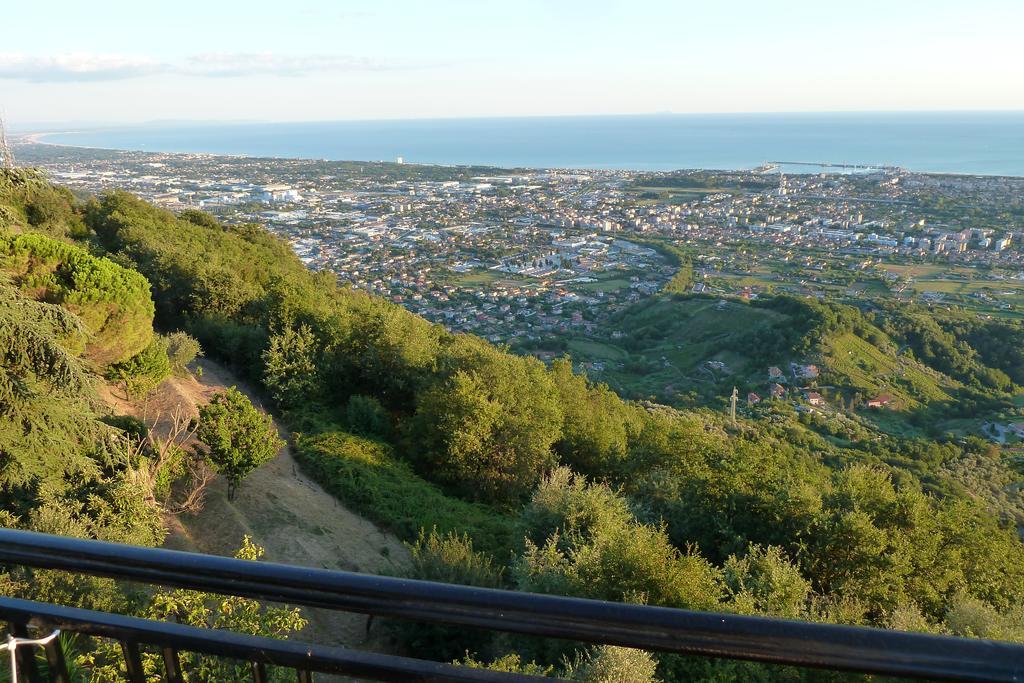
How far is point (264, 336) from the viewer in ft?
51.2

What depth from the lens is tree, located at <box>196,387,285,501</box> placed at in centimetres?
952

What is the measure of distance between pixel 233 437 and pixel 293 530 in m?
1.63

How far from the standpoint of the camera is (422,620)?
111 centimetres

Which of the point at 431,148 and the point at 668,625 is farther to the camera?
the point at 431,148

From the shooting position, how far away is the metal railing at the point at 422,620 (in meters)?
0.98

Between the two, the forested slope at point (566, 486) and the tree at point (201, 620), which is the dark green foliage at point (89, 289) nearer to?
the forested slope at point (566, 486)

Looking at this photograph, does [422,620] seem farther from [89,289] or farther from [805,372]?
[805,372]

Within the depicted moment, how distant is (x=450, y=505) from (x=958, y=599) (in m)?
7.38

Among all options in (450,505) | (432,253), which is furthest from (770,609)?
(432,253)

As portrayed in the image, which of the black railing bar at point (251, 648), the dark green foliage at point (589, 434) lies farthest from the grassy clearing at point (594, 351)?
the black railing bar at point (251, 648)

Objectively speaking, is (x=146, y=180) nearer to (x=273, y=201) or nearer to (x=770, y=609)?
(x=273, y=201)

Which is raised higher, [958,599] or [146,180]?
[146,180]

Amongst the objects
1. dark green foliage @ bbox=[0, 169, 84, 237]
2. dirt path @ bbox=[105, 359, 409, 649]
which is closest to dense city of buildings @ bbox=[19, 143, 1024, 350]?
dark green foliage @ bbox=[0, 169, 84, 237]

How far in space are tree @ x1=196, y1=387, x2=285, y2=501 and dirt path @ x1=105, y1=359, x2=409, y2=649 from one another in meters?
0.57
